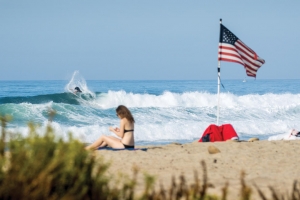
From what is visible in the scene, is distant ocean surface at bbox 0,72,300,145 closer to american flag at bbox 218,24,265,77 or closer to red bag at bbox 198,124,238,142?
red bag at bbox 198,124,238,142

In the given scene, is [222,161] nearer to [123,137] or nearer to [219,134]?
[123,137]

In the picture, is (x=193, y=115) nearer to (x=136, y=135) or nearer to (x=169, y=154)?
(x=136, y=135)

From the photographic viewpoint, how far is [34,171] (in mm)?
3836

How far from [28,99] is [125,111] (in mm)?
24592

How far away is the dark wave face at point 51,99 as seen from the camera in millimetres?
35312

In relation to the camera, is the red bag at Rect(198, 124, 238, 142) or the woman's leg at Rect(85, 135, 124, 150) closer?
the woman's leg at Rect(85, 135, 124, 150)

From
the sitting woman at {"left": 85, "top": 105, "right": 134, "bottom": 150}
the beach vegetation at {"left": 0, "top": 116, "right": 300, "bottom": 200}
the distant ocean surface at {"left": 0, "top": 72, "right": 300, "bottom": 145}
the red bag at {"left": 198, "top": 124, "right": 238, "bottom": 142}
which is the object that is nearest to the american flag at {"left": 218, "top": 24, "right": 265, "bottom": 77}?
the red bag at {"left": 198, "top": 124, "right": 238, "bottom": 142}

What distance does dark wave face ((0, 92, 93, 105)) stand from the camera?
35.3m

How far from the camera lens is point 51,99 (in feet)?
119

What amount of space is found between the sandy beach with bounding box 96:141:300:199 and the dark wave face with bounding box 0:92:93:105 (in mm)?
23519

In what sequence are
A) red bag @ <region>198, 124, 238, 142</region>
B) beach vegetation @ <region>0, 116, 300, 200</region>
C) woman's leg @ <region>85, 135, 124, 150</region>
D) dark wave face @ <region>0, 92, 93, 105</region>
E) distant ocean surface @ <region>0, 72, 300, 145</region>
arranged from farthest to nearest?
dark wave face @ <region>0, 92, 93, 105</region>, distant ocean surface @ <region>0, 72, 300, 145</region>, red bag @ <region>198, 124, 238, 142</region>, woman's leg @ <region>85, 135, 124, 150</region>, beach vegetation @ <region>0, 116, 300, 200</region>

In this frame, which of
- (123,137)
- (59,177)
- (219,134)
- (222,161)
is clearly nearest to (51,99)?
(219,134)

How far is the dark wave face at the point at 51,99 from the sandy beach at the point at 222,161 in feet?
77.2

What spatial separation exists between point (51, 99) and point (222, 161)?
27.1m
